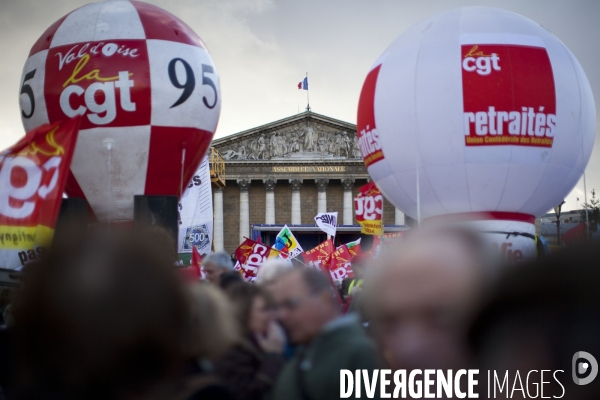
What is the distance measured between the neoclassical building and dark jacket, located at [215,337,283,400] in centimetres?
4638

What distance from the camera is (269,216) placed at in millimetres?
49844

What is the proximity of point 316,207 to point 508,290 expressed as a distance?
48.9 meters

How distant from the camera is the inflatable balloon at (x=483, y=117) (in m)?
9.18

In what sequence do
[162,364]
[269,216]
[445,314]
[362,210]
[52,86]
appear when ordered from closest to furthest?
[162,364]
[445,314]
[52,86]
[362,210]
[269,216]

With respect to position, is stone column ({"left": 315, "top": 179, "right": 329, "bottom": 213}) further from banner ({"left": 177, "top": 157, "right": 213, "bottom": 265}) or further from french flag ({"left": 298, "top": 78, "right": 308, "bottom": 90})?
banner ({"left": 177, "top": 157, "right": 213, "bottom": 265})

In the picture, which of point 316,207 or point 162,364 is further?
point 316,207

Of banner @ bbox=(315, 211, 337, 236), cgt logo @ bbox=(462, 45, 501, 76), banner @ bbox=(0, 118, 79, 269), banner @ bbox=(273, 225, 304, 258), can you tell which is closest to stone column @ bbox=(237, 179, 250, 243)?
banner @ bbox=(315, 211, 337, 236)

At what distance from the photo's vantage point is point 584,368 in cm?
165

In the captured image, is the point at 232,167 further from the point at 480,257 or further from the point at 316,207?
the point at 480,257

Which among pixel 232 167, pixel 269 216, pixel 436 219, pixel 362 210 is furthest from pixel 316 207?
pixel 436 219

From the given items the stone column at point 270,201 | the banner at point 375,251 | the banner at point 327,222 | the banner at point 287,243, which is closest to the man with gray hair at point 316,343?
the banner at point 375,251

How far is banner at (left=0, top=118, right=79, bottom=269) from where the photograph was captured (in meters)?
4.97

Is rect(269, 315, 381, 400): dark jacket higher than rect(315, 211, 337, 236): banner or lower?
lower

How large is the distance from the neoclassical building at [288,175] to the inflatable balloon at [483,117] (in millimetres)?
39570
